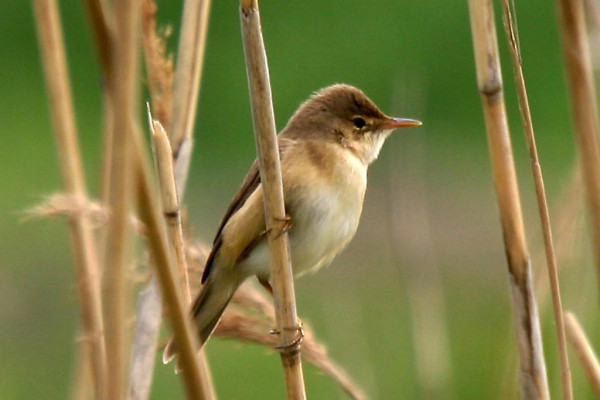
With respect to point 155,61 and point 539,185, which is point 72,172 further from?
point 539,185

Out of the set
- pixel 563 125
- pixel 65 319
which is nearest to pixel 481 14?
pixel 65 319

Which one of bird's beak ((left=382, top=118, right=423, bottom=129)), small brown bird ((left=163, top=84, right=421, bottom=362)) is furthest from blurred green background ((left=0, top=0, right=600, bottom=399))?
small brown bird ((left=163, top=84, right=421, bottom=362))

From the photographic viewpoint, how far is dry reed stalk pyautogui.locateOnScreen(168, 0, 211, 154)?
9.98 feet

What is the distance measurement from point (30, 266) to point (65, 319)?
694 millimetres

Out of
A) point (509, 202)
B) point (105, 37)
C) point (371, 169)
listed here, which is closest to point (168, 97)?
point (509, 202)

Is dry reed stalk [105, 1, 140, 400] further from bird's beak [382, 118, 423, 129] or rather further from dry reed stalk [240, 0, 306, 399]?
bird's beak [382, 118, 423, 129]

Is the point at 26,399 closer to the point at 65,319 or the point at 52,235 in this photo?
the point at 65,319

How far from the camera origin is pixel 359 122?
4.03 m

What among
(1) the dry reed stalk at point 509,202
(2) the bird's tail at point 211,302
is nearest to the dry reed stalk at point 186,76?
(2) the bird's tail at point 211,302

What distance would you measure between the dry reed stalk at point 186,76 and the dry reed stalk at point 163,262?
105 centimetres

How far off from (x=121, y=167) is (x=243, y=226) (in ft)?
5.32

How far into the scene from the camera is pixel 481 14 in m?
2.56

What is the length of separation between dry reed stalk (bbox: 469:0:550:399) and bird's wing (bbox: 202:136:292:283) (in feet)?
3.08

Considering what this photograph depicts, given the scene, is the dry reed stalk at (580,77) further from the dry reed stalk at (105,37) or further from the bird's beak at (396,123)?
the bird's beak at (396,123)
